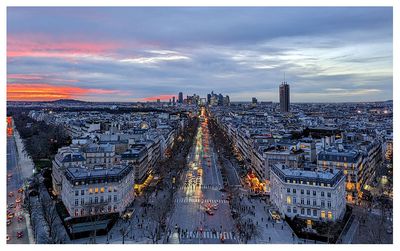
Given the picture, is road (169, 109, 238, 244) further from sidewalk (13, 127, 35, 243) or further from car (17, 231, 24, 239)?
sidewalk (13, 127, 35, 243)

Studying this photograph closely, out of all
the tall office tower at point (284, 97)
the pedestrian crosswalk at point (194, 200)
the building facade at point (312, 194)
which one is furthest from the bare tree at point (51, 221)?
the tall office tower at point (284, 97)

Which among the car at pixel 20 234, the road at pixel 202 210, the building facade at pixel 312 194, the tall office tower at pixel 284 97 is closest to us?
the car at pixel 20 234

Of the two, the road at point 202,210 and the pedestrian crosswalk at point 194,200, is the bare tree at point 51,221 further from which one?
the pedestrian crosswalk at point 194,200

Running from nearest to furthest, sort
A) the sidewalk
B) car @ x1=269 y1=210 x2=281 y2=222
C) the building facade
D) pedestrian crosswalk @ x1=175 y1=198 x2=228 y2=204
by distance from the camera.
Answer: the building facade
the sidewalk
car @ x1=269 y1=210 x2=281 y2=222
pedestrian crosswalk @ x1=175 y1=198 x2=228 y2=204

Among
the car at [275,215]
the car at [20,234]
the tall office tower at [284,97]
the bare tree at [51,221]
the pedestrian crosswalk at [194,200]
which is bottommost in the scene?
the car at [275,215]

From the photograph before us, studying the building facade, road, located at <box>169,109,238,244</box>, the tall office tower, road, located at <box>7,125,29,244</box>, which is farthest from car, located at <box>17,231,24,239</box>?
the tall office tower

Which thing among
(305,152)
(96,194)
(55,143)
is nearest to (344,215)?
(305,152)

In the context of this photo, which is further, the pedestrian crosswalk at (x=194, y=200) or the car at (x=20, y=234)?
the pedestrian crosswalk at (x=194, y=200)
